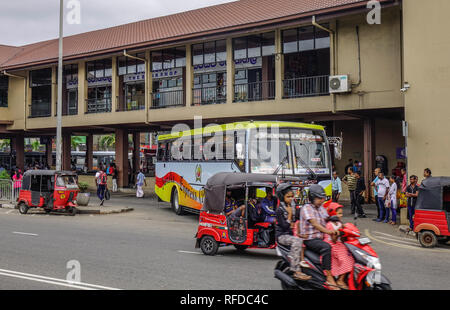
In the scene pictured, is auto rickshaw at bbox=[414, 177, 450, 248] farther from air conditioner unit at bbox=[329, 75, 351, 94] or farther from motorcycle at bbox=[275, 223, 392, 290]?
air conditioner unit at bbox=[329, 75, 351, 94]

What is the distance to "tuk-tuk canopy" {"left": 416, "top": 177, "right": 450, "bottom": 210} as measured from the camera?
12812 mm

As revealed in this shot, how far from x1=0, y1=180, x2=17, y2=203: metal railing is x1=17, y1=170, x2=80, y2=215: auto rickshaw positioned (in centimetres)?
392

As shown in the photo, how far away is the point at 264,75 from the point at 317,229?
67.7 ft

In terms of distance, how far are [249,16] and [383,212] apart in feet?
41.0

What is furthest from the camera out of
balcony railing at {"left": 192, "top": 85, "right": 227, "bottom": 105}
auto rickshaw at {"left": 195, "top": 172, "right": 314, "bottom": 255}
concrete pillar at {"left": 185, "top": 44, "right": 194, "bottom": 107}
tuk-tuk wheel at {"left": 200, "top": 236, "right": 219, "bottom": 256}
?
concrete pillar at {"left": 185, "top": 44, "right": 194, "bottom": 107}

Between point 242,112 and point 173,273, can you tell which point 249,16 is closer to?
point 242,112

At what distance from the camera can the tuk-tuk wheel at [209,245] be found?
1130cm

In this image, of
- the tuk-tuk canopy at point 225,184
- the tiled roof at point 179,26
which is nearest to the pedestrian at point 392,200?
the tuk-tuk canopy at point 225,184

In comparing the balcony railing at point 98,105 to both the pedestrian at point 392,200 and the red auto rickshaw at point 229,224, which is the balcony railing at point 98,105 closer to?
the pedestrian at point 392,200

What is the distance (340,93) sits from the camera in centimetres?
2283

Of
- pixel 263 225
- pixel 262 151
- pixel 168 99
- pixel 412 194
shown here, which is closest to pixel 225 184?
pixel 263 225

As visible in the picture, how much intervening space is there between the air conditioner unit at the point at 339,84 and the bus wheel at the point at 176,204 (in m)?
8.02

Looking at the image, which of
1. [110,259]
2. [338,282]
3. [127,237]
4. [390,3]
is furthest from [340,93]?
[338,282]

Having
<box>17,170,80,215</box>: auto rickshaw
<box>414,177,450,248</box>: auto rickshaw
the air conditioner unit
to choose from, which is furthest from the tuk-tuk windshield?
<box>414,177,450,248</box>: auto rickshaw
